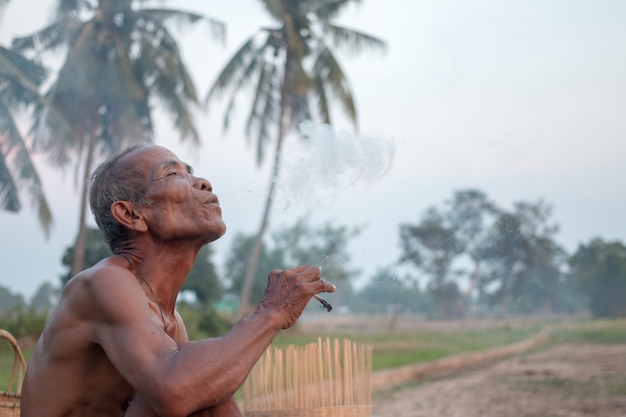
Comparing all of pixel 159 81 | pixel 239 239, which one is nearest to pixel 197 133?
pixel 159 81

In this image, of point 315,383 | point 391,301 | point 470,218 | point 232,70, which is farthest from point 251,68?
point 391,301

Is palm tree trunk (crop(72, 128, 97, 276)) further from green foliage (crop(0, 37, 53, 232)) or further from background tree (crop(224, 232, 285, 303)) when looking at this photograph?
background tree (crop(224, 232, 285, 303))

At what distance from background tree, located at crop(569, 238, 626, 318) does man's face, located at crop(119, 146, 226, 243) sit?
108 ft

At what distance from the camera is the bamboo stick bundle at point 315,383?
298 centimetres

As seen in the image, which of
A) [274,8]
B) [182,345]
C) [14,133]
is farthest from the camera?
[274,8]

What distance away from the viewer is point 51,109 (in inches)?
560

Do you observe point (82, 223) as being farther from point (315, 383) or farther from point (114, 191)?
point (114, 191)

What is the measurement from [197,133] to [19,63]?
471 cm

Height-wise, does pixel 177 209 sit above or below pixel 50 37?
below

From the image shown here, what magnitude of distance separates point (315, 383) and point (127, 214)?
1.48 metres

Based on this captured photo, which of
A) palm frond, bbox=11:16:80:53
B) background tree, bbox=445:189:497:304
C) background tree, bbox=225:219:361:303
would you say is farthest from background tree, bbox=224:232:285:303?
background tree, bbox=445:189:497:304

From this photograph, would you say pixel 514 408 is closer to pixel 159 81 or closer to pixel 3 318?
pixel 3 318

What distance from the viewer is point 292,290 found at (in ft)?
5.98

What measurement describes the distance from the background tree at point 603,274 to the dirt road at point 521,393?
1771 centimetres
